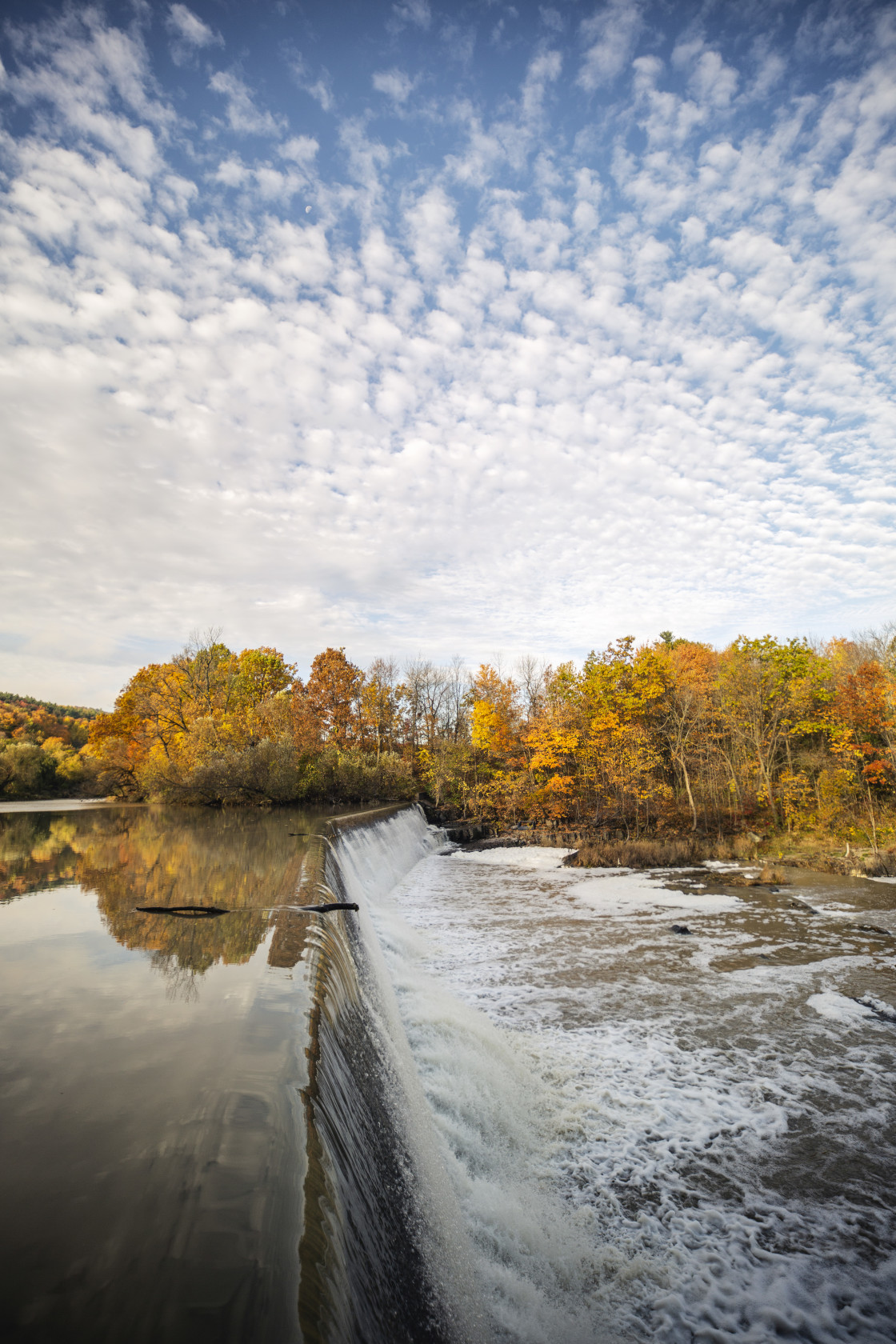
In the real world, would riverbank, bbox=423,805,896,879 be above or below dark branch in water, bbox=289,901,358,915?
below

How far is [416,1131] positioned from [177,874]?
24.6 ft

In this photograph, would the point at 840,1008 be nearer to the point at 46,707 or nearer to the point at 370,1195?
the point at 370,1195

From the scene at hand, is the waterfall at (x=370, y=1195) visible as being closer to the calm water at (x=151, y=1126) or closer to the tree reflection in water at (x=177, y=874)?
the calm water at (x=151, y=1126)

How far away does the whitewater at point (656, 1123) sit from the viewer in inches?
130

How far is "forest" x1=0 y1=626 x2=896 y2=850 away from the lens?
2178 cm

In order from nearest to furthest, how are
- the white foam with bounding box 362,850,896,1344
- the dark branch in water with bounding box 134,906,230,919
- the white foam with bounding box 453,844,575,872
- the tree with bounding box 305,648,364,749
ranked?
the white foam with bounding box 362,850,896,1344 < the dark branch in water with bounding box 134,906,230,919 < the white foam with bounding box 453,844,575,872 < the tree with bounding box 305,648,364,749

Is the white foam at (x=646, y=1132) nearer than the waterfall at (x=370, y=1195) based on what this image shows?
→ No

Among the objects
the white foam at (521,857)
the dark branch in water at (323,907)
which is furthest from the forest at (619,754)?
the dark branch in water at (323,907)

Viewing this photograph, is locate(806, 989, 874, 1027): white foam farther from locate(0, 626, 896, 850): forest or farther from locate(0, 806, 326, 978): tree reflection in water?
locate(0, 626, 896, 850): forest

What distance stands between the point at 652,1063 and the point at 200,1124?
16.1 feet

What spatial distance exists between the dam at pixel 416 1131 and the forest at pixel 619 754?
1405 centimetres

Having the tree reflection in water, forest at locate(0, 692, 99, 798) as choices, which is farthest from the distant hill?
the tree reflection in water

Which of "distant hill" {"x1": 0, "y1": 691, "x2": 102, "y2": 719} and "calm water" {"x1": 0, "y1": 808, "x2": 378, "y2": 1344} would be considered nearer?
"calm water" {"x1": 0, "y1": 808, "x2": 378, "y2": 1344}

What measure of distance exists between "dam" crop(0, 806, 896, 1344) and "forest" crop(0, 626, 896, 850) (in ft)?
46.1
